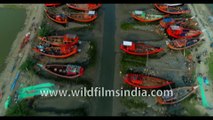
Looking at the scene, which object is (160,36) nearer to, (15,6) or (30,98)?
(30,98)

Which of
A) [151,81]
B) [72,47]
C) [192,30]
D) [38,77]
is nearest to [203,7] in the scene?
[192,30]

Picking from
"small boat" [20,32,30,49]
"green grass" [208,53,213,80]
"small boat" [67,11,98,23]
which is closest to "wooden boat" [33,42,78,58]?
"small boat" [20,32,30,49]

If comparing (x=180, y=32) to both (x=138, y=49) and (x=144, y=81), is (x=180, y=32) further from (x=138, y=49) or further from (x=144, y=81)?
(x=144, y=81)

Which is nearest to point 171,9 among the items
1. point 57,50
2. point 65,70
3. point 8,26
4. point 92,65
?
point 92,65

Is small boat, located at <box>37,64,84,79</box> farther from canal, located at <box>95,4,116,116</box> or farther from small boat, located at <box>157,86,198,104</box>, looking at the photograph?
small boat, located at <box>157,86,198,104</box>


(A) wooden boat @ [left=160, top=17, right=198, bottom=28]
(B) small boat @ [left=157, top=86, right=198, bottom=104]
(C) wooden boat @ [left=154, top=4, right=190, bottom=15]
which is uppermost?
(C) wooden boat @ [left=154, top=4, right=190, bottom=15]

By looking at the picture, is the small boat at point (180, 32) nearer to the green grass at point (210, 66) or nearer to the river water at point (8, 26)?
the green grass at point (210, 66)
